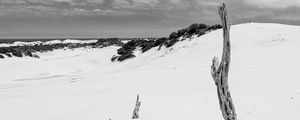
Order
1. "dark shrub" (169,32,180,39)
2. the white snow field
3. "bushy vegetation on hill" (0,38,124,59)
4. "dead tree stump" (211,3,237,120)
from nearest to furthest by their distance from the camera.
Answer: "dead tree stump" (211,3,237,120), the white snow field, "dark shrub" (169,32,180,39), "bushy vegetation on hill" (0,38,124,59)

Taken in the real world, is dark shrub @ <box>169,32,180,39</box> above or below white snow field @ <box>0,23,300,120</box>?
above

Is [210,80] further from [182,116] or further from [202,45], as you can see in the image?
[202,45]

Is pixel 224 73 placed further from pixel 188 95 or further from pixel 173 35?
pixel 173 35

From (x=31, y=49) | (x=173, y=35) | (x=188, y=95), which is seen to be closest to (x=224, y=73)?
(x=188, y=95)

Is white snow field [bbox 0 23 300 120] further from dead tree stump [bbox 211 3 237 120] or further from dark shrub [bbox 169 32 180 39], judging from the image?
dark shrub [bbox 169 32 180 39]

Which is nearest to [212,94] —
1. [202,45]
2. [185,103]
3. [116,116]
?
[185,103]

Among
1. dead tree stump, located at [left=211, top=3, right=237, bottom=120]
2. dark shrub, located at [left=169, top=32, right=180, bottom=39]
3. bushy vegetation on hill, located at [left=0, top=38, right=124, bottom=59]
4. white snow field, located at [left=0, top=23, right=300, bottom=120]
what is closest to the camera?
dead tree stump, located at [left=211, top=3, right=237, bottom=120]

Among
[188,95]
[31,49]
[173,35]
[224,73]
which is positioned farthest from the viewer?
[31,49]

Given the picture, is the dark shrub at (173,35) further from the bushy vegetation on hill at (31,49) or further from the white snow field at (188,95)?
the bushy vegetation on hill at (31,49)

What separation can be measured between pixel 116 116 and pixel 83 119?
1.18 m

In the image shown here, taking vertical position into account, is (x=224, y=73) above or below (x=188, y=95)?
above

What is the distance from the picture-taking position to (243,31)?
32.1 meters

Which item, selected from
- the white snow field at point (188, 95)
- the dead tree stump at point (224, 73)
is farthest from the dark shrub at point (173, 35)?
the dead tree stump at point (224, 73)

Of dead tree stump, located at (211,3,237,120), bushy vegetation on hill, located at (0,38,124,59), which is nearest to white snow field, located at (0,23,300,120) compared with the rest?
dead tree stump, located at (211,3,237,120)
